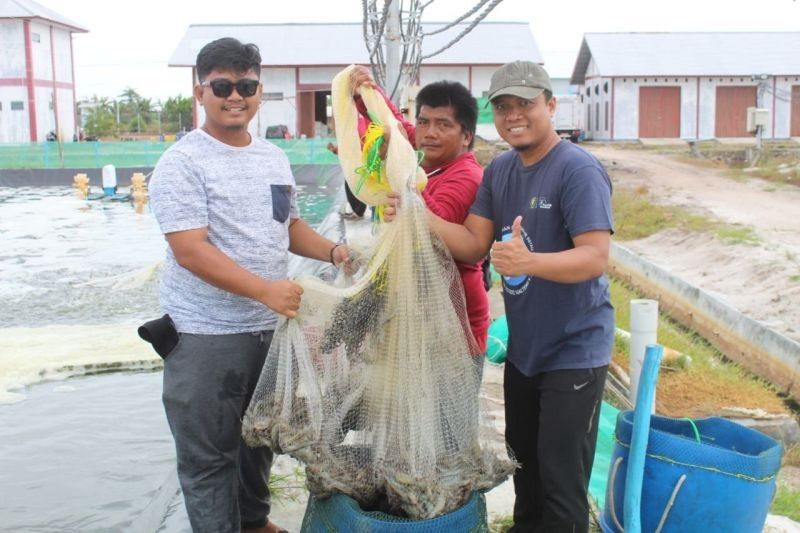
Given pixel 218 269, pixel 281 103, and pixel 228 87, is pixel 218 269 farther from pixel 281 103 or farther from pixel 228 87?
pixel 281 103

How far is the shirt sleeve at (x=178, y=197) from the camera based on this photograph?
2457 mm

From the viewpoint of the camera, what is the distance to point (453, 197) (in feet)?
9.11

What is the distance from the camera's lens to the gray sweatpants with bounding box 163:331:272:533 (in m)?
2.57

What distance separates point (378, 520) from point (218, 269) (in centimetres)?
85

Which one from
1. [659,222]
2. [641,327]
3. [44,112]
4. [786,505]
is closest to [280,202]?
[641,327]

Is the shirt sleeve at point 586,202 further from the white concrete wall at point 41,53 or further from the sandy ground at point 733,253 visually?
the white concrete wall at point 41,53

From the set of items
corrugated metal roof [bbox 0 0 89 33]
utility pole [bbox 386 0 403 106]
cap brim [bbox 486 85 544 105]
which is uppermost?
corrugated metal roof [bbox 0 0 89 33]

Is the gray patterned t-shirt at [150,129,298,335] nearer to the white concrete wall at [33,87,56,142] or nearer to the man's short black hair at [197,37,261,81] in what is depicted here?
the man's short black hair at [197,37,261,81]

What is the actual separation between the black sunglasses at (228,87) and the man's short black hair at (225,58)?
36 millimetres

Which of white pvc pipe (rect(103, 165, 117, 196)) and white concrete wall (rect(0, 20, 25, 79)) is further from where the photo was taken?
white concrete wall (rect(0, 20, 25, 79))

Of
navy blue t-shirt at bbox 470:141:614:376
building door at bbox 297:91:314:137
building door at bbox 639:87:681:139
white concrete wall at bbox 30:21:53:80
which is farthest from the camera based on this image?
white concrete wall at bbox 30:21:53:80

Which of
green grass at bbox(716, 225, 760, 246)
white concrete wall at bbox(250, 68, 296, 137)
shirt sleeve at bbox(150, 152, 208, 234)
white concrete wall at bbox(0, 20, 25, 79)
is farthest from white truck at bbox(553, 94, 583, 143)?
shirt sleeve at bbox(150, 152, 208, 234)

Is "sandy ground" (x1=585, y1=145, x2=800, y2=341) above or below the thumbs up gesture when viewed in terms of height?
below

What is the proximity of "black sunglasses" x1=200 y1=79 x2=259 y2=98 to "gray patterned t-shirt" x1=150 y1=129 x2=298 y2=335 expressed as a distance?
0.14 meters
